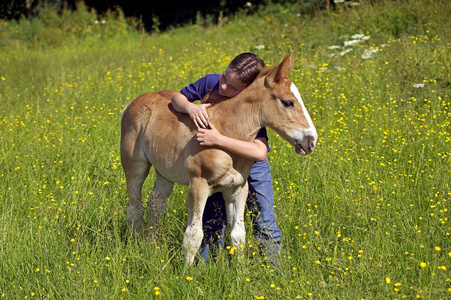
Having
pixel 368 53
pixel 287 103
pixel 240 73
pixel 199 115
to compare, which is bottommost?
pixel 368 53

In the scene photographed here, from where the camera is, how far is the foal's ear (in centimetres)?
298

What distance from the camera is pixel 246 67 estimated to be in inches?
127

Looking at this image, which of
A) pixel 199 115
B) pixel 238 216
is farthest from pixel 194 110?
pixel 238 216

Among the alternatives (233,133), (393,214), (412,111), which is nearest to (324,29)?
(412,111)

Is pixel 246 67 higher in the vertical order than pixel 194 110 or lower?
higher

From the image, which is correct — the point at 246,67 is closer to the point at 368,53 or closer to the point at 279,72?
the point at 279,72

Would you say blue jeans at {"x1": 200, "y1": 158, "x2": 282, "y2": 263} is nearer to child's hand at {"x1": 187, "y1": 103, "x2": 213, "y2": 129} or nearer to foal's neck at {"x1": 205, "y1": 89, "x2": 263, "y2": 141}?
foal's neck at {"x1": 205, "y1": 89, "x2": 263, "y2": 141}

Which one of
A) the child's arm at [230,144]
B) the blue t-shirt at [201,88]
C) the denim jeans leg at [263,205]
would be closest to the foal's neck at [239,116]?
the child's arm at [230,144]

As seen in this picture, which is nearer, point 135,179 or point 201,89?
point 201,89

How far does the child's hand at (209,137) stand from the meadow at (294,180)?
83 cm

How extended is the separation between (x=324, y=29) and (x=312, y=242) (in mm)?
6663

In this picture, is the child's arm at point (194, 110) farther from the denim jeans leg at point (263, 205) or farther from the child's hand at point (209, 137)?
the denim jeans leg at point (263, 205)

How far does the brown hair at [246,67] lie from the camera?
10.5 ft

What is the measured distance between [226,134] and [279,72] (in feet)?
1.84
